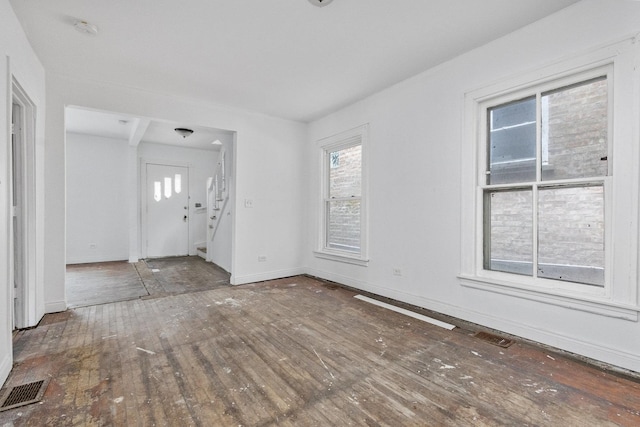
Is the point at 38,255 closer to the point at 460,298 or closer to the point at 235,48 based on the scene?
the point at 235,48

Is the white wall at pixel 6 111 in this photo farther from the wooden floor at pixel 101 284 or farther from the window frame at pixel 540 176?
the window frame at pixel 540 176

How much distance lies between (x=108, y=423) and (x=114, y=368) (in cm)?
66

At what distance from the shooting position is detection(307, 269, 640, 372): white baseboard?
6.62 ft

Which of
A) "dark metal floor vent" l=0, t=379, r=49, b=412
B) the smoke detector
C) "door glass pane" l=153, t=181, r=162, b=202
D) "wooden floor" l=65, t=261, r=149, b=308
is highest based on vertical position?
the smoke detector

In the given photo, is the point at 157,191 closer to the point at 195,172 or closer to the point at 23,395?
the point at 195,172

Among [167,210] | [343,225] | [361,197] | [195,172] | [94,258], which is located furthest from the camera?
[195,172]

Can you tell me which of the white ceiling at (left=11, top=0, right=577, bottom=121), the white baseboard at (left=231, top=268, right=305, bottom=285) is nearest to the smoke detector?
the white ceiling at (left=11, top=0, right=577, bottom=121)

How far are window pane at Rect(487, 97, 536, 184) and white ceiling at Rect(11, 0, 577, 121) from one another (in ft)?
2.17

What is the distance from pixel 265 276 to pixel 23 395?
306cm

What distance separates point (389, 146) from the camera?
3662 millimetres

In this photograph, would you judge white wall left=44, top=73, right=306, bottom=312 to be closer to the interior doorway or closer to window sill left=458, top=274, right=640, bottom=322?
the interior doorway

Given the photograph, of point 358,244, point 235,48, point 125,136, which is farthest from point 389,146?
point 125,136

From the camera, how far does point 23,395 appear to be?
69.4 inches

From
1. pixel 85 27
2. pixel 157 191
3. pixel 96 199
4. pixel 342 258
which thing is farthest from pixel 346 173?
pixel 96 199
